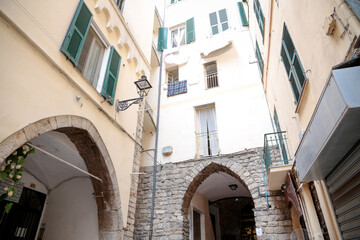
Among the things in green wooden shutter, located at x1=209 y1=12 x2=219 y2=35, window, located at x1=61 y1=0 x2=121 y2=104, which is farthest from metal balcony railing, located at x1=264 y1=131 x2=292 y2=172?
green wooden shutter, located at x1=209 y1=12 x2=219 y2=35

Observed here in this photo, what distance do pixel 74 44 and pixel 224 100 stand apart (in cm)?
566

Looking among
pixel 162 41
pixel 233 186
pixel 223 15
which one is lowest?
pixel 233 186

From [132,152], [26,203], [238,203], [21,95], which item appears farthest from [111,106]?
[238,203]

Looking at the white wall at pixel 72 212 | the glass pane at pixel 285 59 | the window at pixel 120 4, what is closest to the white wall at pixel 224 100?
the white wall at pixel 72 212

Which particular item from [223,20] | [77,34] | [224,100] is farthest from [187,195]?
[223,20]

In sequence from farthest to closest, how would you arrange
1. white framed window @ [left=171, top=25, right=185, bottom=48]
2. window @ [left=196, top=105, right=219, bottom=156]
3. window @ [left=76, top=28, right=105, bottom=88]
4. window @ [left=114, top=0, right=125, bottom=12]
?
white framed window @ [left=171, top=25, right=185, bottom=48]
window @ [left=196, top=105, right=219, bottom=156]
window @ [left=114, top=0, right=125, bottom=12]
window @ [left=76, top=28, right=105, bottom=88]

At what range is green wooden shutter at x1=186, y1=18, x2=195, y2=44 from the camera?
35.4 feet

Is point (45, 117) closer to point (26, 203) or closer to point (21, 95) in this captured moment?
point (21, 95)

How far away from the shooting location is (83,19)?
4828mm

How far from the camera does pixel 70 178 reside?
265 inches

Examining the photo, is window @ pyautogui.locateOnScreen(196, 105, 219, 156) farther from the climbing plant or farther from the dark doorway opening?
the climbing plant

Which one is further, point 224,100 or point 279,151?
point 224,100

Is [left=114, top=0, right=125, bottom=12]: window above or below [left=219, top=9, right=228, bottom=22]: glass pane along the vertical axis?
below

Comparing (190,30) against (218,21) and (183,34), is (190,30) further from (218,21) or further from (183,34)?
(218,21)
